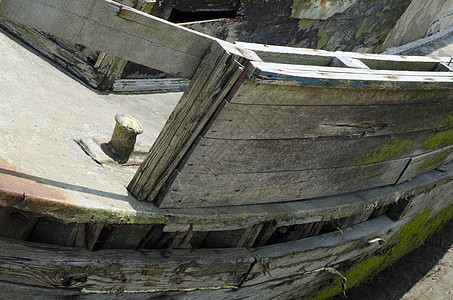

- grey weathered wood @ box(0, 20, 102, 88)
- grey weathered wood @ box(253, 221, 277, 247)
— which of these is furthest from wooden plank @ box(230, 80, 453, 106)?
grey weathered wood @ box(0, 20, 102, 88)

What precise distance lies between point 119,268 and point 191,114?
0.89 meters

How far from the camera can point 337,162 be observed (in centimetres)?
347

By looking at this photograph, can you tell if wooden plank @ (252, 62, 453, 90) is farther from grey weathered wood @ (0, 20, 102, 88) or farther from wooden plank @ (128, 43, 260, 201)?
grey weathered wood @ (0, 20, 102, 88)

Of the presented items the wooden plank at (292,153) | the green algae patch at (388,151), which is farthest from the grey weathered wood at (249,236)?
the green algae patch at (388,151)

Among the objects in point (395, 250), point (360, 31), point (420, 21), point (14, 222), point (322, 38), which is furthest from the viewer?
point (420, 21)

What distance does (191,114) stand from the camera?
262cm

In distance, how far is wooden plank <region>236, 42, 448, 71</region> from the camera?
2.85 m

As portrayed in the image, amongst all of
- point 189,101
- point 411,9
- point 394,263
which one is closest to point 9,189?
point 189,101

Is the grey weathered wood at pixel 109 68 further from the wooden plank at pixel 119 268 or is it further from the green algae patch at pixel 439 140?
the green algae patch at pixel 439 140

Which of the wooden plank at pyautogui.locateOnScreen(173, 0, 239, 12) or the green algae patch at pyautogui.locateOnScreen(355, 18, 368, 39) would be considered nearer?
the wooden plank at pyautogui.locateOnScreen(173, 0, 239, 12)

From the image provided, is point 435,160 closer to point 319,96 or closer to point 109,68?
point 319,96

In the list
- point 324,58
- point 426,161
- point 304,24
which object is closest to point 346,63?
point 324,58

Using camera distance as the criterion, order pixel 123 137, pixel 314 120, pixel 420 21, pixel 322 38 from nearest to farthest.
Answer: pixel 314 120 → pixel 123 137 → pixel 322 38 → pixel 420 21

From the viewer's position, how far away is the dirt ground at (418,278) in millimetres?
5422
